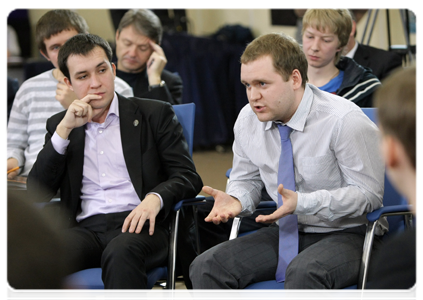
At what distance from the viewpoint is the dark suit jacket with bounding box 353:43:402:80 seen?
3082 mm

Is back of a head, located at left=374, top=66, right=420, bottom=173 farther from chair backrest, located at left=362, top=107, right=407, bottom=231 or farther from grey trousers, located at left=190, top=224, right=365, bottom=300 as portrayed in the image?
chair backrest, located at left=362, top=107, right=407, bottom=231

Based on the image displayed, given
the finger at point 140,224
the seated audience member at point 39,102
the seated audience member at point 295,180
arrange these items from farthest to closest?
1. the seated audience member at point 39,102
2. the finger at point 140,224
3. the seated audience member at point 295,180

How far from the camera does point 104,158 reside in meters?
2.21

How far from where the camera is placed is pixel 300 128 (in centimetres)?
186

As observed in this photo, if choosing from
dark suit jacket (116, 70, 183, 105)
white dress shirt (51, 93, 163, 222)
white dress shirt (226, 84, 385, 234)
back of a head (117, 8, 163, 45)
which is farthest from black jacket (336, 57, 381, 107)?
back of a head (117, 8, 163, 45)

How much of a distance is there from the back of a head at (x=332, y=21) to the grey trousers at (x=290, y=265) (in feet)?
3.92

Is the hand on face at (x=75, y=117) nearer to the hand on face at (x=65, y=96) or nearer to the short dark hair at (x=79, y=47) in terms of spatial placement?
the short dark hair at (x=79, y=47)

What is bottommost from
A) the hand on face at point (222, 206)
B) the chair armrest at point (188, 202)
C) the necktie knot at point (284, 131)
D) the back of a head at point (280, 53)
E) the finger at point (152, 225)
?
the finger at point (152, 225)

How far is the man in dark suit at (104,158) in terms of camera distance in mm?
2111

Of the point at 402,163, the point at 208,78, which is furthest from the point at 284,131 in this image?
the point at 208,78

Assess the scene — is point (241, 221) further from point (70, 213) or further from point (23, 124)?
point (23, 124)

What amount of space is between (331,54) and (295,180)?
40.6 inches

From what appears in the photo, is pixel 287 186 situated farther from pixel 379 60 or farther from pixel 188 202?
pixel 379 60

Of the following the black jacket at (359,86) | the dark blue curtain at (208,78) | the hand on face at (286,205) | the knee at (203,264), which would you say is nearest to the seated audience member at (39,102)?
the black jacket at (359,86)
